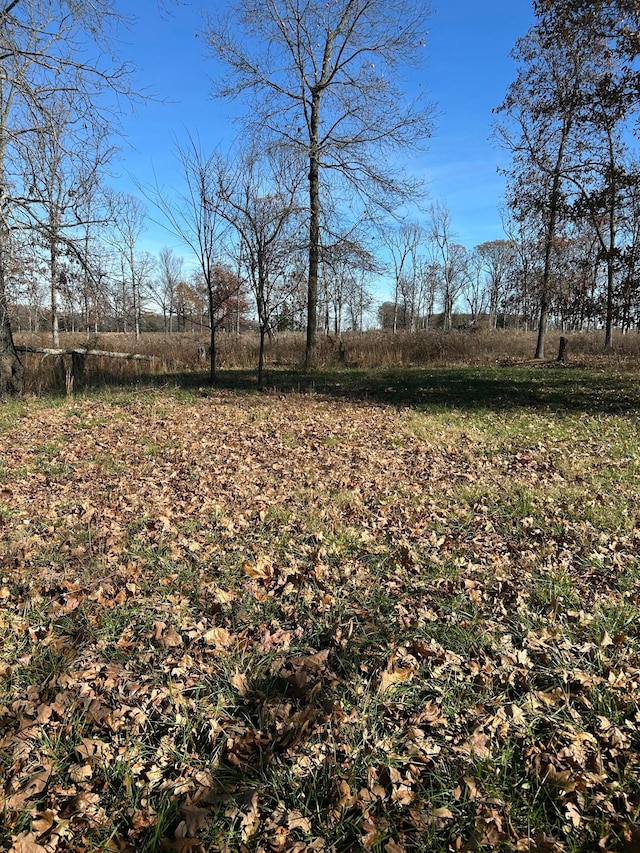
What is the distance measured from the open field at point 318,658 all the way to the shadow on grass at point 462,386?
16.3 feet

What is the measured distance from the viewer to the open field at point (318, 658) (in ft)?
5.81

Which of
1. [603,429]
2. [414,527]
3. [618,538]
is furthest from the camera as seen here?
[603,429]

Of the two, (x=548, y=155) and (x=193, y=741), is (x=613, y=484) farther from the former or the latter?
(x=548, y=155)

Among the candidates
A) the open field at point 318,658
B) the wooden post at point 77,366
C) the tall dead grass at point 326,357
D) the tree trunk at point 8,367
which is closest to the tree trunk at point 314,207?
the tall dead grass at point 326,357

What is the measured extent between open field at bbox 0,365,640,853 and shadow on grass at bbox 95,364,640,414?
16.3 ft

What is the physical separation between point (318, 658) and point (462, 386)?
11.5 metres

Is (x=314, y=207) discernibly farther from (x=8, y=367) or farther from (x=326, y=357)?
(x=8, y=367)

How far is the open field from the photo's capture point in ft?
5.81

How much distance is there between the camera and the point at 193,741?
6.79ft

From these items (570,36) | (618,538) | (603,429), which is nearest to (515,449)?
(603,429)

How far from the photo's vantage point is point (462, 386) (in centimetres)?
1306

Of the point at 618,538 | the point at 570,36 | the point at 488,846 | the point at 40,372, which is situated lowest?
the point at 488,846

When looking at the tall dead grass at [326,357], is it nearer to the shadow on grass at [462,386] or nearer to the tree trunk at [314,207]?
the shadow on grass at [462,386]

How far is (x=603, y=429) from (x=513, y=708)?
6927 mm
